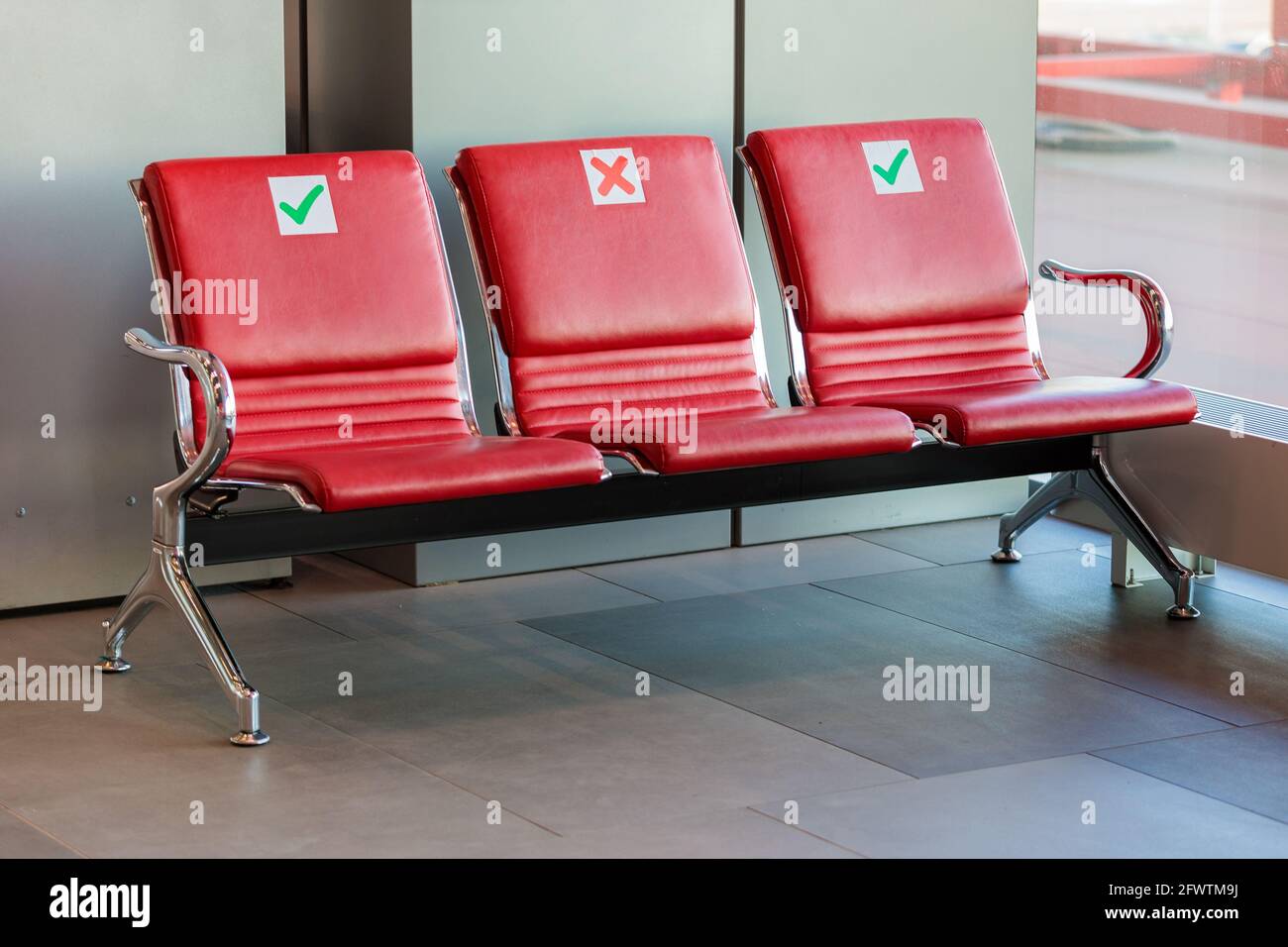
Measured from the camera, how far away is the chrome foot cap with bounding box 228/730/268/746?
371 cm

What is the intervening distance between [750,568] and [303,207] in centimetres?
164

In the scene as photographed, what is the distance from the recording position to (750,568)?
5.17 m

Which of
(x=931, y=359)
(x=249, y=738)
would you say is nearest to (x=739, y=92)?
(x=931, y=359)

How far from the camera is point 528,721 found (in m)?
3.87

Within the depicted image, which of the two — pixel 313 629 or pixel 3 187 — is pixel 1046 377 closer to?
pixel 313 629

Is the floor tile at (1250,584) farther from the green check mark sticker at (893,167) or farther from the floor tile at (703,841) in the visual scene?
the floor tile at (703,841)

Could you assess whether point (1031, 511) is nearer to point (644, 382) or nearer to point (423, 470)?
point (644, 382)

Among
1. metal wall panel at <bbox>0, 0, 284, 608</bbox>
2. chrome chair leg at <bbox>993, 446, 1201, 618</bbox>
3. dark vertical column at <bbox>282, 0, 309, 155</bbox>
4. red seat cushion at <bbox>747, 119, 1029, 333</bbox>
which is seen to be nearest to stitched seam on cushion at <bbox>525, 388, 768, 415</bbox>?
red seat cushion at <bbox>747, 119, 1029, 333</bbox>

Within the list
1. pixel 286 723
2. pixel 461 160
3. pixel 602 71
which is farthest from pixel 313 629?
pixel 602 71

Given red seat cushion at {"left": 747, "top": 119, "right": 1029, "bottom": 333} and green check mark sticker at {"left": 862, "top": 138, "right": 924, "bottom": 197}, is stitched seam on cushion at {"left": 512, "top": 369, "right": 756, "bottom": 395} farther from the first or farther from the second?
green check mark sticker at {"left": 862, "top": 138, "right": 924, "bottom": 197}

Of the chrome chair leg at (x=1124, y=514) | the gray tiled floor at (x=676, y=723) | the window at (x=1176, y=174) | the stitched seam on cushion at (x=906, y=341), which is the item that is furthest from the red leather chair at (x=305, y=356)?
the window at (x=1176, y=174)

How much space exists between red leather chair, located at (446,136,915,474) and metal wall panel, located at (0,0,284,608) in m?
0.69

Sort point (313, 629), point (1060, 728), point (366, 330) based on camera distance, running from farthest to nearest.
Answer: point (313, 629) → point (366, 330) → point (1060, 728)
